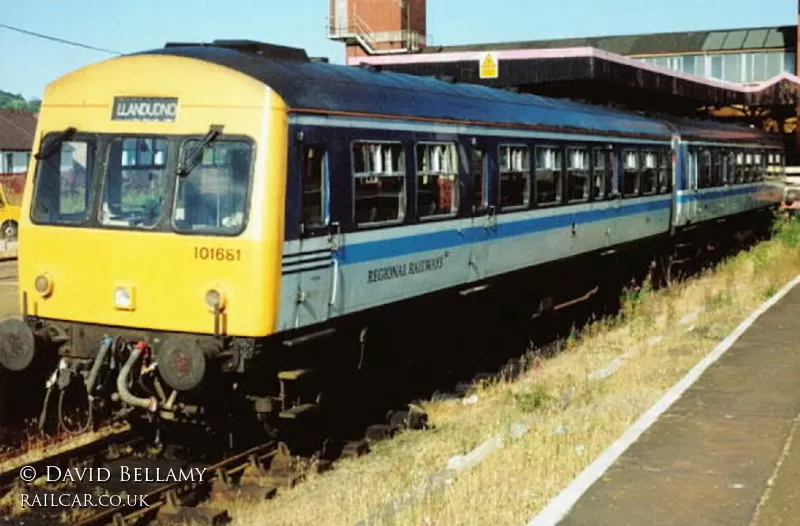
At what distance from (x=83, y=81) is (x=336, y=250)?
96.0 inches

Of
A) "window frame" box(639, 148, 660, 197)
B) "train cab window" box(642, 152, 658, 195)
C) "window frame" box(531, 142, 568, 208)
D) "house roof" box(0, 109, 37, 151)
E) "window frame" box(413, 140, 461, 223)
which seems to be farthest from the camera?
"house roof" box(0, 109, 37, 151)

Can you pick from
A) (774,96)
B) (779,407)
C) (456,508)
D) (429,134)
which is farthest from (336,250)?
(774,96)

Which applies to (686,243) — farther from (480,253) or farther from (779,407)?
(779,407)

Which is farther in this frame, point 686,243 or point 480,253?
point 686,243

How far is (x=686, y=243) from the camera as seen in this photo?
20484 mm

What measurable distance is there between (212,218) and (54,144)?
1.67 m

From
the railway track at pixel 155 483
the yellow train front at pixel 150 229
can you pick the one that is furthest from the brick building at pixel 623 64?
the railway track at pixel 155 483

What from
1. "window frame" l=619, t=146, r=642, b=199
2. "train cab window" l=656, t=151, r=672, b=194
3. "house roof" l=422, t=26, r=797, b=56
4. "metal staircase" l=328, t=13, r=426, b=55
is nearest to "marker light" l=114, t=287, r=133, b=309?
"window frame" l=619, t=146, r=642, b=199

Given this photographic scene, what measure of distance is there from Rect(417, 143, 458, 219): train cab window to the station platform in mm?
2914

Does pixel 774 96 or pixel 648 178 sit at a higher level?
pixel 774 96

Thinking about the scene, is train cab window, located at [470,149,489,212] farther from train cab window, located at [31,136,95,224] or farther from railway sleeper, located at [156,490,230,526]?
railway sleeper, located at [156,490,230,526]

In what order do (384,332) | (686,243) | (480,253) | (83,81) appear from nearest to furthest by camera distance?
(83,81), (384,332), (480,253), (686,243)

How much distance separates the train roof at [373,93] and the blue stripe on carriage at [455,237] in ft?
3.67

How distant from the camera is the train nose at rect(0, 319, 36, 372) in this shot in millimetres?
8086
